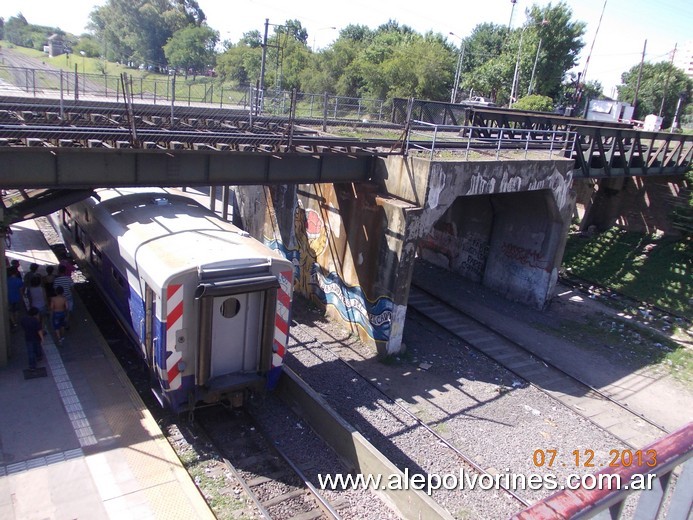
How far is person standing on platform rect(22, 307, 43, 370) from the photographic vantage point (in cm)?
1130

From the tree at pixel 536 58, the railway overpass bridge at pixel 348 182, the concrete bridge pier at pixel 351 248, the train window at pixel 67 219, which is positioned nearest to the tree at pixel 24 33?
the tree at pixel 536 58

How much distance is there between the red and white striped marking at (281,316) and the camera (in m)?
11.0

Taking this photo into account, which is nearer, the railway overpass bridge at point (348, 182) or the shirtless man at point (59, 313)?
the railway overpass bridge at point (348, 182)

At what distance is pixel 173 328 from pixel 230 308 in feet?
3.85

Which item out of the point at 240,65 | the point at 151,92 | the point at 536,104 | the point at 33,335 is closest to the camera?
the point at 33,335

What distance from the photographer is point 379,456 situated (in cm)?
977

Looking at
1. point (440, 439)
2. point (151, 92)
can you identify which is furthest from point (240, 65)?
point (440, 439)

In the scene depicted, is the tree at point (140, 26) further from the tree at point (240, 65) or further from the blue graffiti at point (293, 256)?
the blue graffiti at point (293, 256)

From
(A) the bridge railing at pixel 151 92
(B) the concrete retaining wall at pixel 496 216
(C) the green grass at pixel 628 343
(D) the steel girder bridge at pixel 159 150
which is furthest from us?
(A) the bridge railing at pixel 151 92

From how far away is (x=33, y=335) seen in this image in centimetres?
1147

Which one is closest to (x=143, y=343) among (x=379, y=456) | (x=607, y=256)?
(x=379, y=456)

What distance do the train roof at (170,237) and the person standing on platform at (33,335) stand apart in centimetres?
230

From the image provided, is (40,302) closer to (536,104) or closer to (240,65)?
(536,104)
